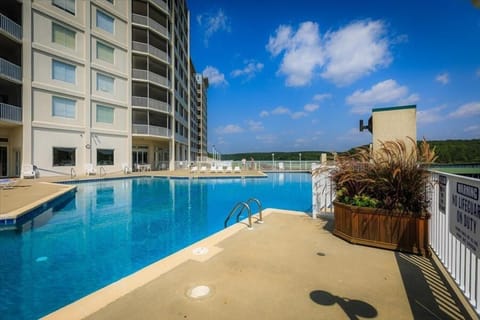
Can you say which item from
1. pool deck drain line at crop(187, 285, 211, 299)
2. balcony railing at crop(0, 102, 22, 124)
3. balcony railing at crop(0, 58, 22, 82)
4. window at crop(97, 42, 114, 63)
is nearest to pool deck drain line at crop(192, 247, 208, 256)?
pool deck drain line at crop(187, 285, 211, 299)

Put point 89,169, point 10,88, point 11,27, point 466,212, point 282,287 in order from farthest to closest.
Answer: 1. point 89,169
2. point 10,88
3. point 11,27
4. point 282,287
5. point 466,212

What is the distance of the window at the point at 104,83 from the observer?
19.0 m

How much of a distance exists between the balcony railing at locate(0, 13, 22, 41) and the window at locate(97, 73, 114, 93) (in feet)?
16.7

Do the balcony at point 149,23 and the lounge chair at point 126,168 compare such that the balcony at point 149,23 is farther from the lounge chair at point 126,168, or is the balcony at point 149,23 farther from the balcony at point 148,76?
the lounge chair at point 126,168

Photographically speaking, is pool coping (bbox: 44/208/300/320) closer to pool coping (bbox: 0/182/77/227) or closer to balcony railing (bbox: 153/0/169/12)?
pool coping (bbox: 0/182/77/227)

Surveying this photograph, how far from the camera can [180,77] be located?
27828mm

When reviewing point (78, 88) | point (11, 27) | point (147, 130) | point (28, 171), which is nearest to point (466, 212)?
point (28, 171)

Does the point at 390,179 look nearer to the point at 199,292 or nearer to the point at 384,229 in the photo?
the point at 384,229

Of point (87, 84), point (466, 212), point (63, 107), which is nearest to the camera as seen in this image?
point (466, 212)

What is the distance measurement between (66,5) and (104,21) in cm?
278

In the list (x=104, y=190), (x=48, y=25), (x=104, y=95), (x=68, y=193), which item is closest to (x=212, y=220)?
(x=68, y=193)

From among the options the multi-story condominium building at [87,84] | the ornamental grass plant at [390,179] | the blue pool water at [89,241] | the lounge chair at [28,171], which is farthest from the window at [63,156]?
the ornamental grass plant at [390,179]

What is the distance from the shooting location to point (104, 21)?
19297mm

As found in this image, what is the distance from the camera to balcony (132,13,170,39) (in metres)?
21.1
